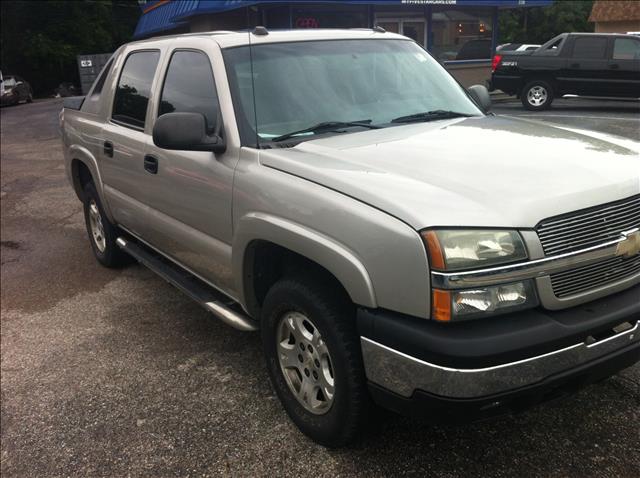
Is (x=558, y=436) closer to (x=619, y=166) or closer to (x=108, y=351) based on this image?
(x=619, y=166)

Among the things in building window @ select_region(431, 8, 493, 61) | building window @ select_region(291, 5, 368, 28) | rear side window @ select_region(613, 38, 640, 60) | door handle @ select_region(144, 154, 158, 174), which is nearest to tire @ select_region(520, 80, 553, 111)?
rear side window @ select_region(613, 38, 640, 60)

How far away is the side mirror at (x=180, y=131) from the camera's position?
9.71 ft

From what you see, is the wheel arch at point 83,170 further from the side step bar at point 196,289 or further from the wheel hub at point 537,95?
the wheel hub at point 537,95

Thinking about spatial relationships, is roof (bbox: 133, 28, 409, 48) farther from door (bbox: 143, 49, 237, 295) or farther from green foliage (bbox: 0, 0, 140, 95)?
green foliage (bbox: 0, 0, 140, 95)

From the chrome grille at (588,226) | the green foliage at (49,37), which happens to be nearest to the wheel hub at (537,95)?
the chrome grille at (588,226)

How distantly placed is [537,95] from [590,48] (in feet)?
5.21

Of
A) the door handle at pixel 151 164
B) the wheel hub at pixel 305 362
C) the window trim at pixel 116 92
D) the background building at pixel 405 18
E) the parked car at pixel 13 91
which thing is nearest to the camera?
the wheel hub at pixel 305 362

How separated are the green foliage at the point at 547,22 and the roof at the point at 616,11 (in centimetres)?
1755

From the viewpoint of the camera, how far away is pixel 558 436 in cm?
284

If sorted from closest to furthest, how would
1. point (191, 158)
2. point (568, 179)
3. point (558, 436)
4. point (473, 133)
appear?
point (568, 179) < point (558, 436) < point (473, 133) < point (191, 158)

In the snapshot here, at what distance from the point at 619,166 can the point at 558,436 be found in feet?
4.13

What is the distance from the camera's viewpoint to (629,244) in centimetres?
242

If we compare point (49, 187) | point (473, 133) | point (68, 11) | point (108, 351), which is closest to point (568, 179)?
point (473, 133)

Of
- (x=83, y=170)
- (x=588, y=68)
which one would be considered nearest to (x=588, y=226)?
(x=83, y=170)
